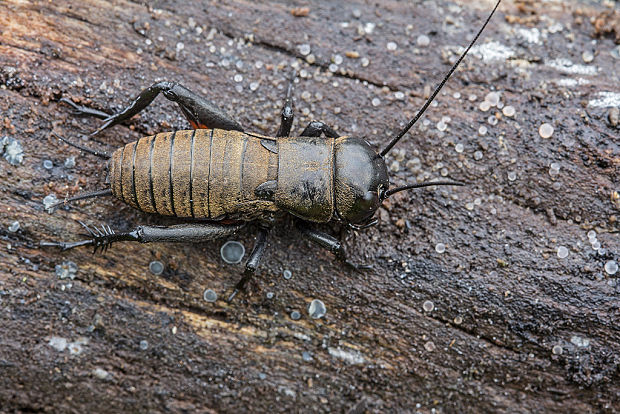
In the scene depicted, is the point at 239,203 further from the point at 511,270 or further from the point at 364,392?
the point at 511,270

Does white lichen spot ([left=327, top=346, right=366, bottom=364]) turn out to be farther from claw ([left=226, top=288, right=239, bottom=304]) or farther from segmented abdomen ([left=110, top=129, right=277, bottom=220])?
segmented abdomen ([left=110, top=129, right=277, bottom=220])

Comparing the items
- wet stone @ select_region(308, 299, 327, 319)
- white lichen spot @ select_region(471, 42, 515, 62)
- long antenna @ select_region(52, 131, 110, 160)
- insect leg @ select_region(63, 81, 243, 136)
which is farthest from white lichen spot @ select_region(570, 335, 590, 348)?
long antenna @ select_region(52, 131, 110, 160)

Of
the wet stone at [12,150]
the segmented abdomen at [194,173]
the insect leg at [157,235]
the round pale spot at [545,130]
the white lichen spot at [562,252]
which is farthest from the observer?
the round pale spot at [545,130]

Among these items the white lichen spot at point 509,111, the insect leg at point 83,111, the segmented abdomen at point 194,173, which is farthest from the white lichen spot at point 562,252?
the insect leg at point 83,111

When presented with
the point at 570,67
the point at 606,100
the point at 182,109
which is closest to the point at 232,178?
the point at 182,109

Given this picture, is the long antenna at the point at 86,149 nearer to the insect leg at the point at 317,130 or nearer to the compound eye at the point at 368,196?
the insect leg at the point at 317,130

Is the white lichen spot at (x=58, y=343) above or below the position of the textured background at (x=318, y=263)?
below

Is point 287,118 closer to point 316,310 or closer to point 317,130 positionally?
point 317,130

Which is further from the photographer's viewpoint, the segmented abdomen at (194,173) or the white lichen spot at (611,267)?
the white lichen spot at (611,267)
